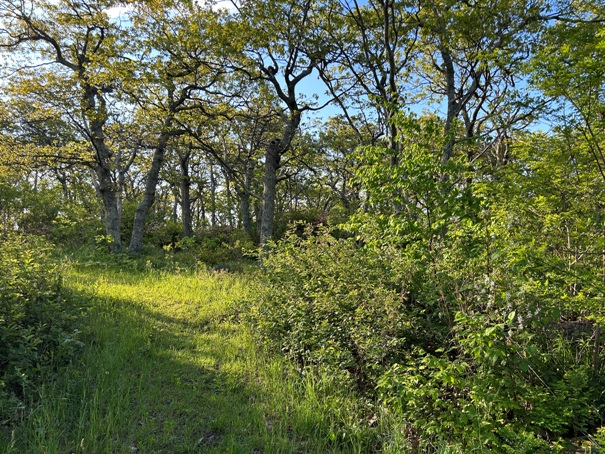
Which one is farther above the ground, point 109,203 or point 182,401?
point 109,203

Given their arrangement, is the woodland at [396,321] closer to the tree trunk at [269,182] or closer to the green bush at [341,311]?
the green bush at [341,311]

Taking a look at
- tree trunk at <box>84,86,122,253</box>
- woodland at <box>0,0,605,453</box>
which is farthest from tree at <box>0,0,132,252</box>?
woodland at <box>0,0,605,453</box>

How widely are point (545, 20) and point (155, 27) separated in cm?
1086

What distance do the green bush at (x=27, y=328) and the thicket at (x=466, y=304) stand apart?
252 centimetres

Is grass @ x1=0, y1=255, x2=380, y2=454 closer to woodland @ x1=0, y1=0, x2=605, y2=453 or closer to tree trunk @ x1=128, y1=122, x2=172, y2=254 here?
woodland @ x1=0, y1=0, x2=605, y2=453

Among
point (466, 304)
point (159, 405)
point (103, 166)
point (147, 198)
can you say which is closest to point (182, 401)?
point (159, 405)

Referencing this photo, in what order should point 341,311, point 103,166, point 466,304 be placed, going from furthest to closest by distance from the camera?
point 103,166 → point 341,311 → point 466,304

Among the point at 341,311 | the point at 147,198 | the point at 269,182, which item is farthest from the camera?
the point at 147,198

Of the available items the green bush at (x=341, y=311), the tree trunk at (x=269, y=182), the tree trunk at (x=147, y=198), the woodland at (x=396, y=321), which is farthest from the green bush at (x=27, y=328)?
the tree trunk at (x=147, y=198)

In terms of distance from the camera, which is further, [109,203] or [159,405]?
A: [109,203]

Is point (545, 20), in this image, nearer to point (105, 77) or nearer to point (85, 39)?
point (105, 77)

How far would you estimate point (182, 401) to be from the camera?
3.40m

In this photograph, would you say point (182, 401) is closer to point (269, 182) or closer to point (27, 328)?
point (27, 328)

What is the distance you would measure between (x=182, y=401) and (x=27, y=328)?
6.22 feet
